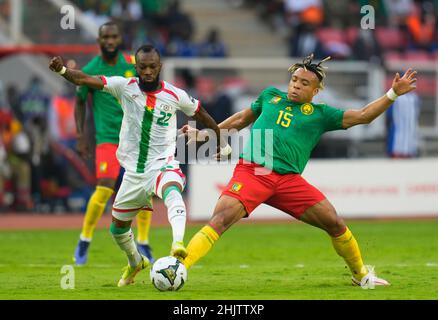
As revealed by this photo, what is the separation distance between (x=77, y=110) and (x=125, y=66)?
812 millimetres

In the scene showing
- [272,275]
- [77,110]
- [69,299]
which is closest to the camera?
[69,299]

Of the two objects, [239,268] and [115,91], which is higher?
[115,91]

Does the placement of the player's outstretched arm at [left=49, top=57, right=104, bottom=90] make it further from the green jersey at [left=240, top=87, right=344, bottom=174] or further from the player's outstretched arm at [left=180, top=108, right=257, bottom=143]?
the green jersey at [left=240, top=87, right=344, bottom=174]

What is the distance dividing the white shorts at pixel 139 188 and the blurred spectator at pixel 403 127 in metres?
11.8

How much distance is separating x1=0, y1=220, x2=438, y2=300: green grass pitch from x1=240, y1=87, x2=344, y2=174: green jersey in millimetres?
1227

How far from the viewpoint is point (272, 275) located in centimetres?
1170

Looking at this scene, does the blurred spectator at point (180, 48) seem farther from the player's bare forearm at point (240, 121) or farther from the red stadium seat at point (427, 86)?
the player's bare forearm at point (240, 121)

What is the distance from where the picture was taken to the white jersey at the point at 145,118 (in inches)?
416

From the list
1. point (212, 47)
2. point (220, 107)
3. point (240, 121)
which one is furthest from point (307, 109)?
point (212, 47)

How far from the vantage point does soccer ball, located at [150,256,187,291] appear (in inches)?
375

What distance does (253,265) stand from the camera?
13.0 meters

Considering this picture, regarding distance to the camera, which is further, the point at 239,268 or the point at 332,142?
the point at 332,142
